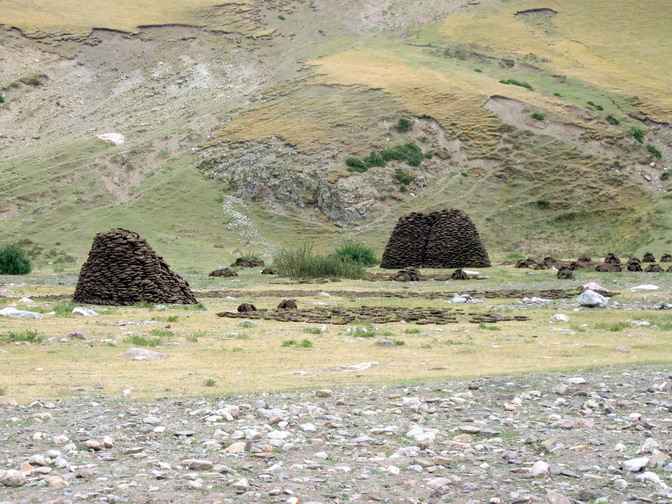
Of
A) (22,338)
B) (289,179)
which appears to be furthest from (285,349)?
(289,179)

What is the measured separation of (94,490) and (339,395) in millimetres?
3433

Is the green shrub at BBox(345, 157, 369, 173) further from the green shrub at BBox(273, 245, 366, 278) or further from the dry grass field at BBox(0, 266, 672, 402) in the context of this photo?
the dry grass field at BBox(0, 266, 672, 402)

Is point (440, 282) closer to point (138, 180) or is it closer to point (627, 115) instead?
point (138, 180)

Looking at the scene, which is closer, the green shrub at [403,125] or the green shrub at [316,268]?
the green shrub at [316,268]

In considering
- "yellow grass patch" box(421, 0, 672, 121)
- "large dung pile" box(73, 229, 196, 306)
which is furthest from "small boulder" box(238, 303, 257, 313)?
"yellow grass patch" box(421, 0, 672, 121)

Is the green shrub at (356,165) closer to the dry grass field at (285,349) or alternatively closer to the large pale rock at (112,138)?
the large pale rock at (112,138)

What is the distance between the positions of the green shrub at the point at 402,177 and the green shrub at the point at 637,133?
691 inches

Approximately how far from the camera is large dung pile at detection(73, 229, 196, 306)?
18734 mm

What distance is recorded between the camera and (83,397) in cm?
812

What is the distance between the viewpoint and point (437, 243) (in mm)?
34000

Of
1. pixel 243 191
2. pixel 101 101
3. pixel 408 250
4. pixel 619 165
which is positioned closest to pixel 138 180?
pixel 243 191

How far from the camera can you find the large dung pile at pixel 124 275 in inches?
738

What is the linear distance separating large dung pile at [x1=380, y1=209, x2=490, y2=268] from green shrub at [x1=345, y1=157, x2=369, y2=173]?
20635mm

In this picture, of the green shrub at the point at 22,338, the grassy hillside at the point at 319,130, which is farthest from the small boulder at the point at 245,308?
the grassy hillside at the point at 319,130
